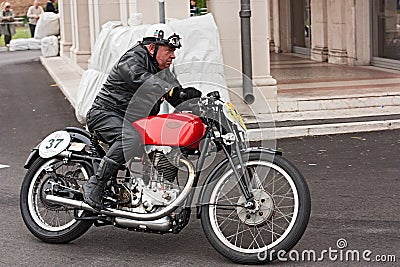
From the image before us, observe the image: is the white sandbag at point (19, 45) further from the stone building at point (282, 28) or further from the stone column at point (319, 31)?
the stone column at point (319, 31)

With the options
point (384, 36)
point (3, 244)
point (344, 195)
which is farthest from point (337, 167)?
point (384, 36)

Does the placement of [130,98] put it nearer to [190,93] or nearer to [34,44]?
[190,93]

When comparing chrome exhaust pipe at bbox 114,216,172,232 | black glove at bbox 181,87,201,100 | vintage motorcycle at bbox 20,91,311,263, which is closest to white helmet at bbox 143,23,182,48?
black glove at bbox 181,87,201,100

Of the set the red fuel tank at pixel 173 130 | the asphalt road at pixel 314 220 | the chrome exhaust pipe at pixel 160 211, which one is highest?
the red fuel tank at pixel 173 130

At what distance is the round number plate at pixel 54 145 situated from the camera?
705cm

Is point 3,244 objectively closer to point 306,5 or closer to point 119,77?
point 119,77

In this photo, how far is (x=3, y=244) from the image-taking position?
23.3 feet

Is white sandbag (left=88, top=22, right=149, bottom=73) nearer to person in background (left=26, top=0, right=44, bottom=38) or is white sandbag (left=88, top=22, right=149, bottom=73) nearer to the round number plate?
the round number plate

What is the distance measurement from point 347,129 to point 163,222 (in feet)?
19.8

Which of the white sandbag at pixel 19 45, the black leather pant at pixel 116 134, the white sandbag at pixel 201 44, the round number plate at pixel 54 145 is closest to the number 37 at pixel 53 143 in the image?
the round number plate at pixel 54 145

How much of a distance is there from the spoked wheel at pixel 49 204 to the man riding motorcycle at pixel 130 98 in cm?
29

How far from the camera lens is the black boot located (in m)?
6.70

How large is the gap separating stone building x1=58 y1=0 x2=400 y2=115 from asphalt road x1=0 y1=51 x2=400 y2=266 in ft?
7.64

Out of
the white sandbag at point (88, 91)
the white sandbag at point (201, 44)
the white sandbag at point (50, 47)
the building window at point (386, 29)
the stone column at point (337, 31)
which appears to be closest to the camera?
the white sandbag at point (201, 44)
